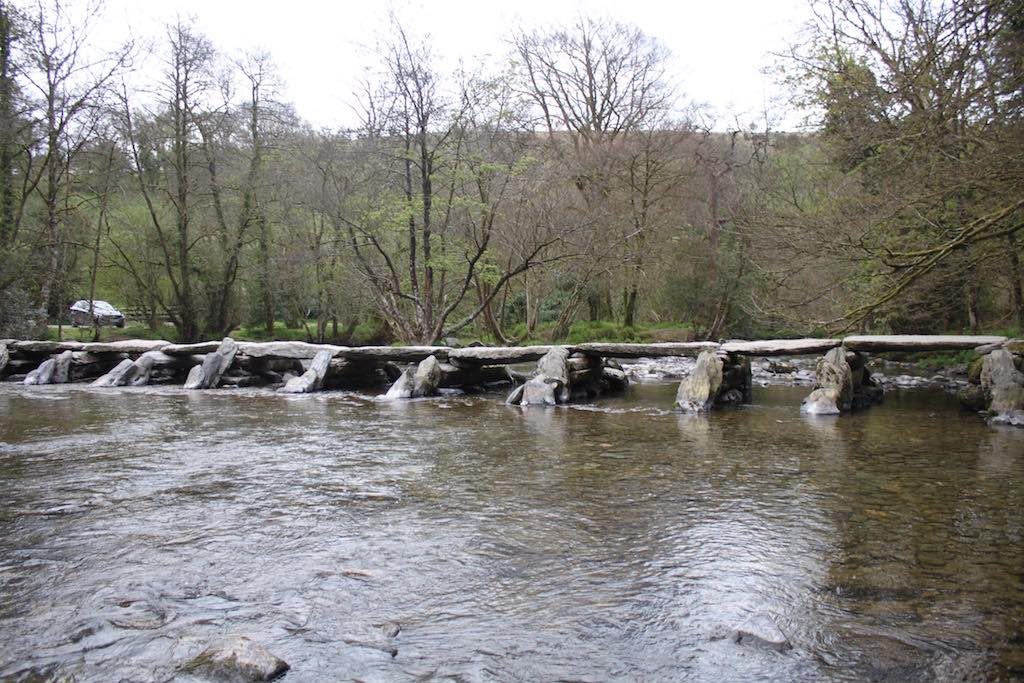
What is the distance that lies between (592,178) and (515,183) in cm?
716

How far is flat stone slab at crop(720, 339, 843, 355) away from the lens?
10.0 meters

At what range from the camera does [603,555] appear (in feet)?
12.2

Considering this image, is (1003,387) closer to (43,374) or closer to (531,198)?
(531,198)

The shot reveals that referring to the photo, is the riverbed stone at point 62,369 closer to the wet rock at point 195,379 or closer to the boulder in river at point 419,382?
the wet rock at point 195,379

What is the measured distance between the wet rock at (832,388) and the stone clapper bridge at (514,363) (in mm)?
16

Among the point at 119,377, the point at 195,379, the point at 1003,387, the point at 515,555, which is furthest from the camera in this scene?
the point at 119,377

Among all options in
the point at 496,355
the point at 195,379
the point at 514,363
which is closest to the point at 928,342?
the point at 496,355

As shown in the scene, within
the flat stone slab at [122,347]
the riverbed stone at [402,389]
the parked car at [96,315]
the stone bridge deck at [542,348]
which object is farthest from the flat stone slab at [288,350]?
the parked car at [96,315]

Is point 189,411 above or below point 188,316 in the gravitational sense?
below

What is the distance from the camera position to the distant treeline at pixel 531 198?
25.9ft

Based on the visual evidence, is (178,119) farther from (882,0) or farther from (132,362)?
(882,0)

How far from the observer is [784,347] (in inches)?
396

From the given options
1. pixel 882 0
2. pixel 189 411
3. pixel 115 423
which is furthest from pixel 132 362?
pixel 882 0

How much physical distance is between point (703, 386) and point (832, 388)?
71.4 inches
